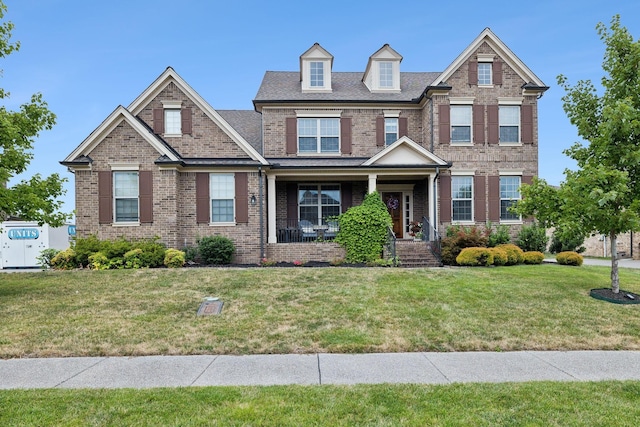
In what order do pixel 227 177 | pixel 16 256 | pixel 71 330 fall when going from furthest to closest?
pixel 16 256 → pixel 227 177 → pixel 71 330

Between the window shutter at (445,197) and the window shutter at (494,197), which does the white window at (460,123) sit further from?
the window shutter at (494,197)

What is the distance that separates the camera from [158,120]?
16281mm

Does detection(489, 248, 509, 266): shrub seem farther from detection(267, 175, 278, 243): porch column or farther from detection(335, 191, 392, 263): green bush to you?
detection(267, 175, 278, 243): porch column

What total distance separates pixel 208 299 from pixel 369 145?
11.4 m

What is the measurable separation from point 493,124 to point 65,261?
17.9 meters

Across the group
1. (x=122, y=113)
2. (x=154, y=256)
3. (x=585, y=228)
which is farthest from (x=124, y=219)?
(x=585, y=228)

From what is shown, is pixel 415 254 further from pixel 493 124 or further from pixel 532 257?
pixel 493 124

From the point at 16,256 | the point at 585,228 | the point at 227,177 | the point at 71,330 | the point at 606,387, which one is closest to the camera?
the point at 606,387

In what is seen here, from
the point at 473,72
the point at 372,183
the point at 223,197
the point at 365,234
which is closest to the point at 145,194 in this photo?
the point at 223,197

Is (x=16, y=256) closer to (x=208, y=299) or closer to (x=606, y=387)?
(x=208, y=299)

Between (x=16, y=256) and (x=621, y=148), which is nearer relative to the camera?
(x=621, y=148)

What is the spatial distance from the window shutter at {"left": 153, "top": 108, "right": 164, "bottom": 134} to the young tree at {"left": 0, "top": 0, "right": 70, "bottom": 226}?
20.4 ft

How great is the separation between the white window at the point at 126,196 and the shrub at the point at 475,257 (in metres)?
12.3

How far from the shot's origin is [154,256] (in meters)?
13.5
